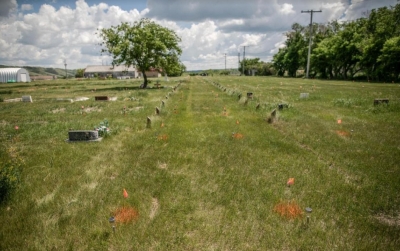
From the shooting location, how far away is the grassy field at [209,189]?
402 cm

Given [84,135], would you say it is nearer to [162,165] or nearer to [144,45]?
[162,165]

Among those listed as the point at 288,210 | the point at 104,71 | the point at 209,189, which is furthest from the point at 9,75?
the point at 288,210

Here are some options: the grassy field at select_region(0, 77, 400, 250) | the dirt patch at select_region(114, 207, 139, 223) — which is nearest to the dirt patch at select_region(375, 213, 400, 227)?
the grassy field at select_region(0, 77, 400, 250)

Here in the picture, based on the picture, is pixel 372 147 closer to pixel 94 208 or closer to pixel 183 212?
pixel 183 212

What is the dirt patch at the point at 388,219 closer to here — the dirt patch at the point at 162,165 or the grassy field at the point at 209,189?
the grassy field at the point at 209,189

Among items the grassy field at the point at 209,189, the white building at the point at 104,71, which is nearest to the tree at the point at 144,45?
the grassy field at the point at 209,189

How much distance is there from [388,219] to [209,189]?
3.49 metres

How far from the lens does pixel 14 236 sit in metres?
4.09

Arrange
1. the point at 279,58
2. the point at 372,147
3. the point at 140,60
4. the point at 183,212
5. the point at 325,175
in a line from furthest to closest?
the point at 279,58, the point at 140,60, the point at 372,147, the point at 325,175, the point at 183,212

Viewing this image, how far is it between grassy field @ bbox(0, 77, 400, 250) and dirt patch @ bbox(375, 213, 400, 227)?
0.02 metres

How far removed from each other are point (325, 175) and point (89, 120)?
11454 millimetres

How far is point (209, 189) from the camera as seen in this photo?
18.2 ft

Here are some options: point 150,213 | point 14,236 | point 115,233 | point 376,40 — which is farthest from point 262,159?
point 376,40

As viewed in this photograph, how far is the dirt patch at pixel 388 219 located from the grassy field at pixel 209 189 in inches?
0.7
